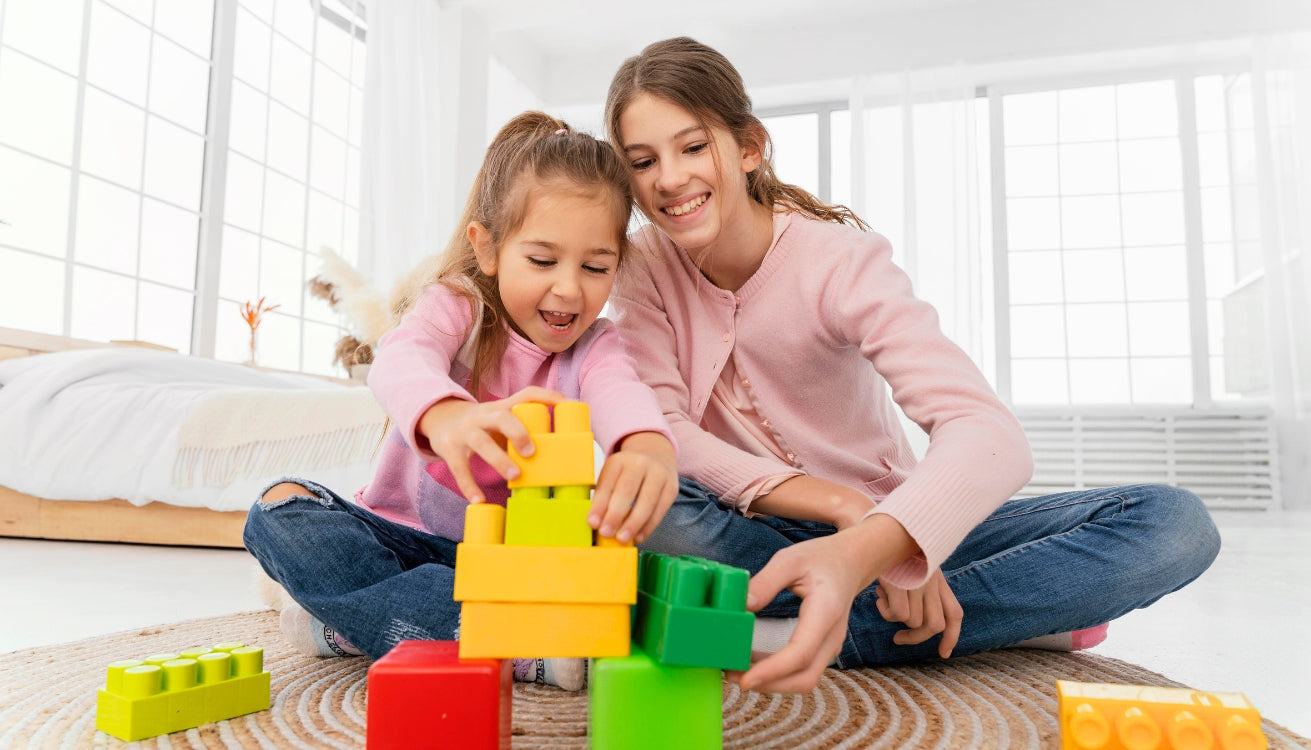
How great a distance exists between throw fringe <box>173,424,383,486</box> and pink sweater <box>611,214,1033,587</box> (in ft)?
3.38

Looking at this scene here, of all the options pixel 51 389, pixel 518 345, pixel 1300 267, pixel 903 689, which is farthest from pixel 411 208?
pixel 1300 267

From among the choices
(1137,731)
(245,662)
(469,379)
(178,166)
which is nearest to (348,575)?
(245,662)

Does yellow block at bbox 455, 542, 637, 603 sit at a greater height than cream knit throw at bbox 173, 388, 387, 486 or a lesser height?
lesser

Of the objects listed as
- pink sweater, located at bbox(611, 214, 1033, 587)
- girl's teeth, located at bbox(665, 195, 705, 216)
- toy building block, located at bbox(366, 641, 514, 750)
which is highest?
girl's teeth, located at bbox(665, 195, 705, 216)

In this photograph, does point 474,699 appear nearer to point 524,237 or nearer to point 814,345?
point 524,237

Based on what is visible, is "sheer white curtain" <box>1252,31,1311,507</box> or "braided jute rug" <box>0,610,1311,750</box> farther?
"sheer white curtain" <box>1252,31,1311,507</box>

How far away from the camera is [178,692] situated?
2.29 feet

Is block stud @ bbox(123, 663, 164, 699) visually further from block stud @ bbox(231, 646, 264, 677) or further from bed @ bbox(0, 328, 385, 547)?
bed @ bbox(0, 328, 385, 547)

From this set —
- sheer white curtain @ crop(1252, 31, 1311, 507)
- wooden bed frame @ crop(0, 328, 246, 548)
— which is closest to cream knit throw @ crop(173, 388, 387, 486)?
wooden bed frame @ crop(0, 328, 246, 548)

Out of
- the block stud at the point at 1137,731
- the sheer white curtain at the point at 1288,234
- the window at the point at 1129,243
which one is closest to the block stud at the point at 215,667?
the block stud at the point at 1137,731

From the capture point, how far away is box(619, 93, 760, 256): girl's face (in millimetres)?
1033

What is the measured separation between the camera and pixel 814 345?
3.48 feet

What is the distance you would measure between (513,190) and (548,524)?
0.50 meters

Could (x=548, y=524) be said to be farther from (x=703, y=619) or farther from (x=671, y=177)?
(x=671, y=177)
